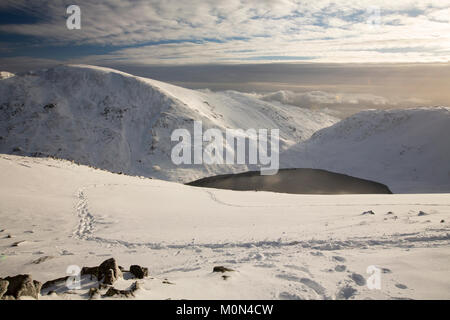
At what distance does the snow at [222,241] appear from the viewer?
21.0ft

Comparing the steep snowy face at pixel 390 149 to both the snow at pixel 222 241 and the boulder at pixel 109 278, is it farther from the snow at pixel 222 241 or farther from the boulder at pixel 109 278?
the boulder at pixel 109 278

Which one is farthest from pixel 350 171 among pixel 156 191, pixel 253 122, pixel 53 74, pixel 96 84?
pixel 53 74

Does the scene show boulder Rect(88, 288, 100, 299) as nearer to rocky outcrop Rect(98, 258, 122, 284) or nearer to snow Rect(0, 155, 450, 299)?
snow Rect(0, 155, 450, 299)

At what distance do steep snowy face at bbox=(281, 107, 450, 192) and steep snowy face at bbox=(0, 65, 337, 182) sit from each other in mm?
19086

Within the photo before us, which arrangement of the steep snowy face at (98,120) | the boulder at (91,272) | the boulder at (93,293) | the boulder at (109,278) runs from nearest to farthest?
1. the boulder at (93,293)
2. the boulder at (109,278)
3. the boulder at (91,272)
4. the steep snowy face at (98,120)

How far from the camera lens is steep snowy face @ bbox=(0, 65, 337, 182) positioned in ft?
264

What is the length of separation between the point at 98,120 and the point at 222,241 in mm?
94815

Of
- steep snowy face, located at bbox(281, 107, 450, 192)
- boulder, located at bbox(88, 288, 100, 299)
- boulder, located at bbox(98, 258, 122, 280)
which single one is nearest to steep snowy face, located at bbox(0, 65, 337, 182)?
steep snowy face, located at bbox(281, 107, 450, 192)

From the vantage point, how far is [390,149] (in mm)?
73875

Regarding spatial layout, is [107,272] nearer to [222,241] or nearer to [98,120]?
[222,241]

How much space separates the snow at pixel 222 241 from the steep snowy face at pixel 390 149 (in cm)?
5343

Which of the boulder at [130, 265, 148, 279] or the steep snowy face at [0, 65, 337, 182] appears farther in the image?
the steep snowy face at [0, 65, 337, 182]

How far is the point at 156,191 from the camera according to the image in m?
23.2

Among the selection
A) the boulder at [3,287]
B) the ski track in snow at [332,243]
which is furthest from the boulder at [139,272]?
the ski track in snow at [332,243]
